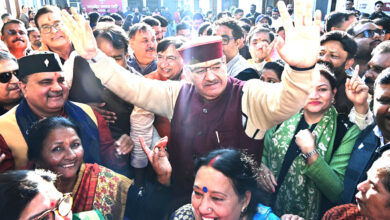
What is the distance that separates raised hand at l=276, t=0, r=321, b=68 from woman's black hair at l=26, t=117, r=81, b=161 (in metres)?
1.44

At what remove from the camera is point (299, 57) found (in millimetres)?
1443

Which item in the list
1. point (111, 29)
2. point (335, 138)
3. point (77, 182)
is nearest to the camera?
point (77, 182)

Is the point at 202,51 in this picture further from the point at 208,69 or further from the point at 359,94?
the point at 359,94

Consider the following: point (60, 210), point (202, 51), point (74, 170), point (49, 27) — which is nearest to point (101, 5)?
point (49, 27)

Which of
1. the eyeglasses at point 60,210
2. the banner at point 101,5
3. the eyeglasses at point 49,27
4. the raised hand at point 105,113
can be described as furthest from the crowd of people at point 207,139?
the banner at point 101,5

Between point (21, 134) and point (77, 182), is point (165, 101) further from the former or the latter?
point (21, 134)

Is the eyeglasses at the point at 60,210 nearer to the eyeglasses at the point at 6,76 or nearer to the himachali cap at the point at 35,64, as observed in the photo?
the himachali cap at the point at 35,64

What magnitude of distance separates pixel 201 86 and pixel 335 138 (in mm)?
1031

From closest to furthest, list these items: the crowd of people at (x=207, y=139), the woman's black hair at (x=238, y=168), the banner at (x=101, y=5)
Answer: the crowd of people at (x=207, y=139) < the woman's black hair at (x=238, y=168) < the banner at (x=101, y=5)

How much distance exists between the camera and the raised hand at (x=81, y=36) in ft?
6.12

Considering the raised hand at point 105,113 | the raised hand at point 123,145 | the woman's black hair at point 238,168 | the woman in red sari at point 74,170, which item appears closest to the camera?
the woman's black hair at point 238,168

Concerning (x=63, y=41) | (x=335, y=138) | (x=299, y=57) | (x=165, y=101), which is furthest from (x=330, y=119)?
(x=63, y=41)

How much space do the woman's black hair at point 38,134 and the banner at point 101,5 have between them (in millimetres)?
23004

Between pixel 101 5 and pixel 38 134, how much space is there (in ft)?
77.1
